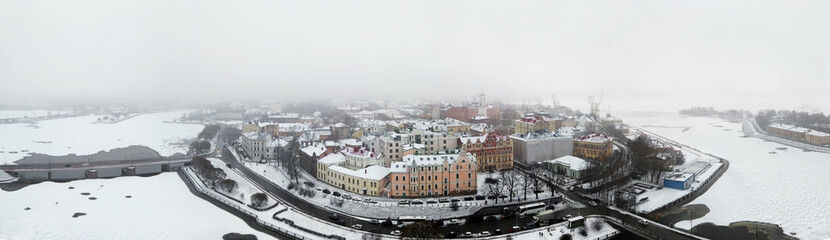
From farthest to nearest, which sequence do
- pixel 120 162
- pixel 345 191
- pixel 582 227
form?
pixel 120 162 → pixel 345 191 → pixel 582 227

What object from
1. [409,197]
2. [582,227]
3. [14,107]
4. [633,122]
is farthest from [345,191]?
[14,107]

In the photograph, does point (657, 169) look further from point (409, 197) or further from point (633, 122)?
point (633, 122)

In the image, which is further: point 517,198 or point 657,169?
point 657,169

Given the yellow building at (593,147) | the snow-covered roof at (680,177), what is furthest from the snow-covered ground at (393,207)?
the yellow building at (593,147)

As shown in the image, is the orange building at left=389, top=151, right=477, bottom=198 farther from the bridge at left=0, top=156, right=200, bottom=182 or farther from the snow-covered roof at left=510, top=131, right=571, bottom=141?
the bridge at left=0, top=156, right=200, bottom=182

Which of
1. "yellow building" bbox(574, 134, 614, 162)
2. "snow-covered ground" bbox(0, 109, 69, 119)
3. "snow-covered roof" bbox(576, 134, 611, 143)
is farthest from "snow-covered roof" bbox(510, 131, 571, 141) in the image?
"snow-covered ground" bbox(0, 109, 69, 119)

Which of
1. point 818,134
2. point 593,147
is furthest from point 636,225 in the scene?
point 818,134

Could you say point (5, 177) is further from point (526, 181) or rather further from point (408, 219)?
point (526, 181)
